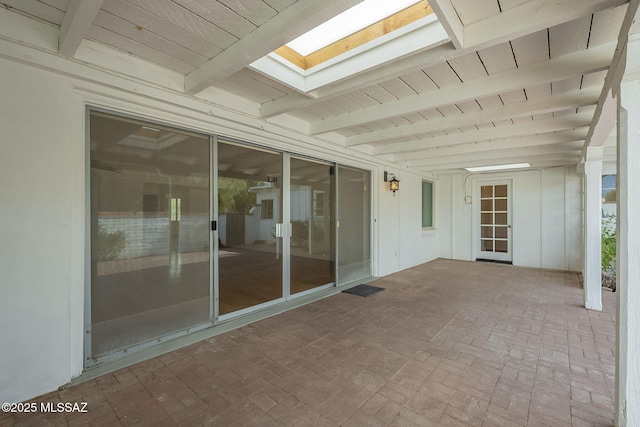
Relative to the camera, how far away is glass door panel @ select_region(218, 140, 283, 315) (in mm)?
3188

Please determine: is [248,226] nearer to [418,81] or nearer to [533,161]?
[418,81]

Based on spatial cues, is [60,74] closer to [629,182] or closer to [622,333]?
[629,182]

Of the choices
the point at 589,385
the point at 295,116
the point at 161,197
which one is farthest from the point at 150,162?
the point at 589,385

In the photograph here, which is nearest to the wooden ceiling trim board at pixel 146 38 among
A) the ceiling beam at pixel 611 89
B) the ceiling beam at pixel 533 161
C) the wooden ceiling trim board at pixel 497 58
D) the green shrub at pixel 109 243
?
the green shrub at pixel 109 243

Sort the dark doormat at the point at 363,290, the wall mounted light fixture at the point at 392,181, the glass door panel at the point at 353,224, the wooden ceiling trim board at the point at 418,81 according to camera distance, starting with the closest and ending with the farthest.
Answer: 1. the wooden ceiling trim board at the point at 418,81
2. the dark doormat at the point at 363,290
3. the glass door panel at the point at 353,224
4. the wall mounted light fixture at the point at 392,181

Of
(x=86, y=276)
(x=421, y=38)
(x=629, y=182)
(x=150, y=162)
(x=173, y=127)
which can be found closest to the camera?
(x=629, y=182)

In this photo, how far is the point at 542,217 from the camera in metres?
6.52

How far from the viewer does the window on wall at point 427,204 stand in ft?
25.2

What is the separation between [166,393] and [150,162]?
6.33 ft

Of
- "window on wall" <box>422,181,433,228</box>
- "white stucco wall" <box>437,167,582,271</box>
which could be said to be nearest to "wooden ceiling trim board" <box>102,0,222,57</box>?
"window on wall" <box>422,181,433,228</box>

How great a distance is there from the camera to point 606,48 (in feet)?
6.56

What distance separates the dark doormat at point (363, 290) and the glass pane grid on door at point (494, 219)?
4.31 m

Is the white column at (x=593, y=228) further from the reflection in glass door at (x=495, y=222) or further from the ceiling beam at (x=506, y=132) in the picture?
the reflection in glass door at (x=495, y=222)

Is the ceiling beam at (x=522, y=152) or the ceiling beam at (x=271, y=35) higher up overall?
the ceiling beam at (x=271, y=35)
